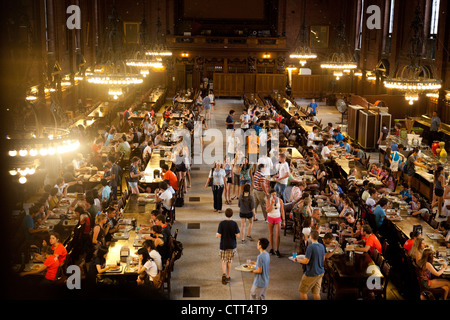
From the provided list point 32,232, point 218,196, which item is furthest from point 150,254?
point 218,196

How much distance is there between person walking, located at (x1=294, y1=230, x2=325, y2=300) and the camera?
8.39m

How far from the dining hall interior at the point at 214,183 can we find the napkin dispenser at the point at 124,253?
4cm

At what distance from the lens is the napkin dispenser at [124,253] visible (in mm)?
9023

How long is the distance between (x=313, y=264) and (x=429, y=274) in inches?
77.9

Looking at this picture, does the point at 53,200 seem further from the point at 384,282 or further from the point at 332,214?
the point at 384,282

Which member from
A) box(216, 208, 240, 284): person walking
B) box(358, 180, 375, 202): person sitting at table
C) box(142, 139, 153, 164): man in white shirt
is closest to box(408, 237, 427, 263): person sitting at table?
box(216, 208, 240, 284): person walking

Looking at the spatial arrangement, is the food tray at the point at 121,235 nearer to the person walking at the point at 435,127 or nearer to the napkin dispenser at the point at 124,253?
the napkin dispenser at the point at 124,253

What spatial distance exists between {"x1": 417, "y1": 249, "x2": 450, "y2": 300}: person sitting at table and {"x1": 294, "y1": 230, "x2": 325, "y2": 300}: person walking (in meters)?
1.62

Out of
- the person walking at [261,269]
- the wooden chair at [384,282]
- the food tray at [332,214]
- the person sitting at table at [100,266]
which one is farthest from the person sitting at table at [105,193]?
the wooden chair at [384,282]

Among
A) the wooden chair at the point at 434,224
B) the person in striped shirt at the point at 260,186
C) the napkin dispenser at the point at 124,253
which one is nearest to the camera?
the napkin dispenser at the point at 124,253

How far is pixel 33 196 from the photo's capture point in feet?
49.7
